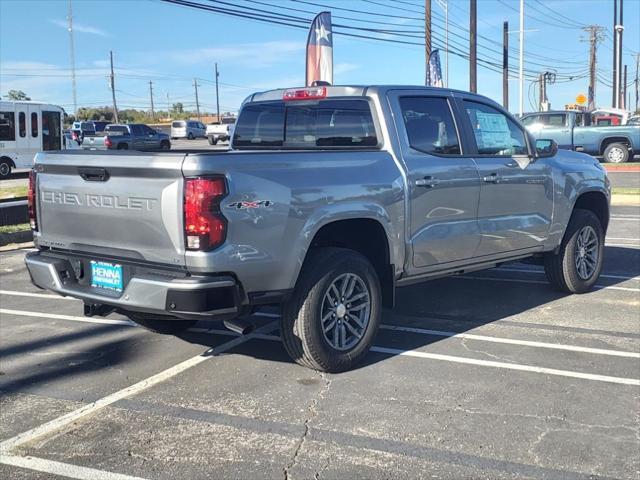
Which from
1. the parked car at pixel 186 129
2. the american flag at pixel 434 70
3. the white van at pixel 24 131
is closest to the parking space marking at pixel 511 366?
the american flag at pixel 434 70

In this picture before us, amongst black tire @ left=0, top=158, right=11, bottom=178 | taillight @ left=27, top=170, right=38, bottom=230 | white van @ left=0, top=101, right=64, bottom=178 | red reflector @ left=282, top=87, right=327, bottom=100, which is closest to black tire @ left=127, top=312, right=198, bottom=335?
taillight @ left=27, top=170, right=38, bottom=230

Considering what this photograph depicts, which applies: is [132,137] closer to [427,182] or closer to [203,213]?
[427,182]

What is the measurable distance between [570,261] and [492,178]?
1703 millimetres

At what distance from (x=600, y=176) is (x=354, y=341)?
153 inches

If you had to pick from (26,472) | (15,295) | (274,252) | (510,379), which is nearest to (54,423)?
(26,472)

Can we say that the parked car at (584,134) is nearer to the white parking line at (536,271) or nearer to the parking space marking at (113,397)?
the white parking line at (536,271)

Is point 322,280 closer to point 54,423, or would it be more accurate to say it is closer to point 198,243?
point 198,243

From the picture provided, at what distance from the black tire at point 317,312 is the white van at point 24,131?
2242 centimetres

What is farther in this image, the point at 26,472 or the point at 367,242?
the point at 367,242

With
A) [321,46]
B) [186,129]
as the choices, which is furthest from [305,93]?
[186,129]

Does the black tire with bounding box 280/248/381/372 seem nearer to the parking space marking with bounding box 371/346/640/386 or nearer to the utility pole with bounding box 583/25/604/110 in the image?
the parking space marking with bounding box 371/346/640/386

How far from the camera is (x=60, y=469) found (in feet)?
11.6

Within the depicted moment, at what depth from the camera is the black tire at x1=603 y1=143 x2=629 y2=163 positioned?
2564cm

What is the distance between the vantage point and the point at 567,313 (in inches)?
259
